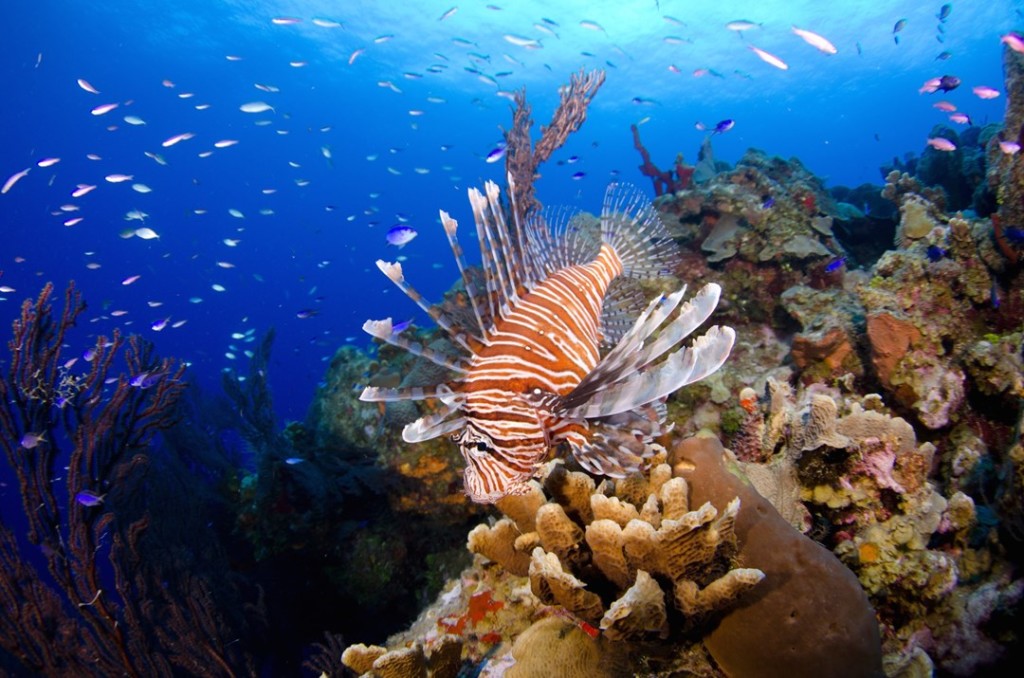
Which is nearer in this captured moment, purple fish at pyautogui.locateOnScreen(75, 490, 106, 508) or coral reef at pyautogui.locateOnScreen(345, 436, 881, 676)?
coral reef at pyautogui.locateOnScreen(345, 436, 881, 676)

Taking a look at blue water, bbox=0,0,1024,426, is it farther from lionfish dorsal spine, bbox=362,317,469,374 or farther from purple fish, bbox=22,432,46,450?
lionfish dorsal spine, bbox=362,317,469,374

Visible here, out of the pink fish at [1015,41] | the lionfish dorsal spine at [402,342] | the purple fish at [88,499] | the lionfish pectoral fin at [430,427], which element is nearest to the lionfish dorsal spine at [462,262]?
A: the lionfish dorsal spine at [402,342]

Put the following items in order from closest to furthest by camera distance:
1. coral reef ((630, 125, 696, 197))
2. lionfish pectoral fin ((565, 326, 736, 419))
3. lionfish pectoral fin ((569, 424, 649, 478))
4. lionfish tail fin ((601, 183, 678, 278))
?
lionfish pectoral fin ((565, 326, 736, 419))
lionfish pectoral fin ((569, 424, 649, 478))
lionfish tail fin ((601, 183, 678, 278))
coral reef ((630, 125, 696, 197))

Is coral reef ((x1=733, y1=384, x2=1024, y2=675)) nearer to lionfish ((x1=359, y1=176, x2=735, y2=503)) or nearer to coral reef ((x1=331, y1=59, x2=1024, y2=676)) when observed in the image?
coral reef ((x1=331, y1=59, x2=1024, y2=676))

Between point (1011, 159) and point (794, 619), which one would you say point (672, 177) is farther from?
point (794, 619)

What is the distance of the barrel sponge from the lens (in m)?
1.57

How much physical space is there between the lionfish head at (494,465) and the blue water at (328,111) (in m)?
9.01

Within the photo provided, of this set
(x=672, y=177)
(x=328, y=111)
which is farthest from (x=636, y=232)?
(x=328, y=111)

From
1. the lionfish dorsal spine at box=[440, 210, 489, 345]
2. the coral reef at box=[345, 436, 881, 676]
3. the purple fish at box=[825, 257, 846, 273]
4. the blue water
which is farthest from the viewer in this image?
the blue water

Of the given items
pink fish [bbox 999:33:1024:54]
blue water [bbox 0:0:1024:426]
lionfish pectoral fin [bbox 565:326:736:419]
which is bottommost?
blue water [bbox 0:0:1024:426]

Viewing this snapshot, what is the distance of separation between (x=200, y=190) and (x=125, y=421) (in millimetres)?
71398

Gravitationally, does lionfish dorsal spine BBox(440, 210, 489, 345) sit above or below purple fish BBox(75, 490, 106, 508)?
above

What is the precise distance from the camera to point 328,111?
52.3m

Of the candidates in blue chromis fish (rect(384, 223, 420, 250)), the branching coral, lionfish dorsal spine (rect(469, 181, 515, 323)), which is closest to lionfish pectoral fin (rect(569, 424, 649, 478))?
lionfish dorsal spine (rect(469, 181, 515, 323))
